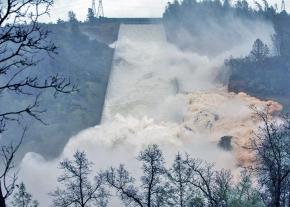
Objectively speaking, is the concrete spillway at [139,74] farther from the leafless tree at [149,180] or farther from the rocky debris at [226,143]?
the leafless tree at [149,180]

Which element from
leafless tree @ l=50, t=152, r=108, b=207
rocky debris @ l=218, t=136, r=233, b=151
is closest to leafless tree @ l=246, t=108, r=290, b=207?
leafless tree @ l=50, t=152, r=108, b=207

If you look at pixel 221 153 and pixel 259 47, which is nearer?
pixel 221 153

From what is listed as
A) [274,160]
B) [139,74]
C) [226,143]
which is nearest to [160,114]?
[139,74]

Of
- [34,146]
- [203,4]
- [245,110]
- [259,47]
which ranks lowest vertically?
[34,146]

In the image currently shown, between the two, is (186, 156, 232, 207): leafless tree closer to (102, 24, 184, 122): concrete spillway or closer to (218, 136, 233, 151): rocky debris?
(218, 136, 233, 151): rocky debris

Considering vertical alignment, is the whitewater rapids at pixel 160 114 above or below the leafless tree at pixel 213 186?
below

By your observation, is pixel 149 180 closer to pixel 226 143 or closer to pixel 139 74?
pixel 226 143

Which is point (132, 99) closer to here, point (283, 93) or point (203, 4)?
point (283, 93)

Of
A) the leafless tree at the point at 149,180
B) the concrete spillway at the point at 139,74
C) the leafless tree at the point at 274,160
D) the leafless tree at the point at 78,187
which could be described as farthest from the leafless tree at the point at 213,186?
the concrete spillway at the point at 139,74

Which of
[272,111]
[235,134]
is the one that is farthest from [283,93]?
[235,134]
